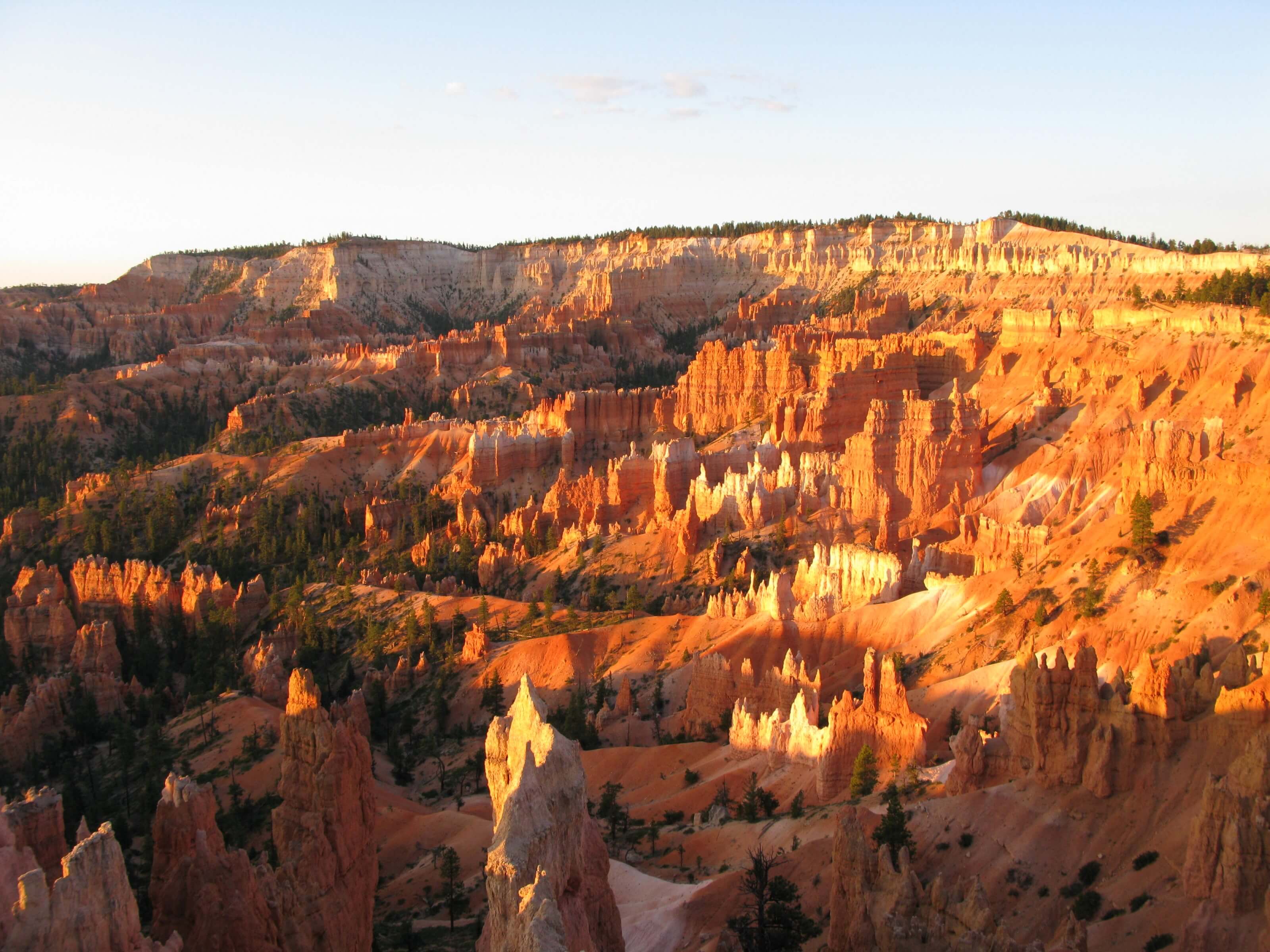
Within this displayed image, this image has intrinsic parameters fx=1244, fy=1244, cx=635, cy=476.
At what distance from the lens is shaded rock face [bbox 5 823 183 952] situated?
14.4m

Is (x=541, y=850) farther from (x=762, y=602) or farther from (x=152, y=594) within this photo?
(x=152, y=594)

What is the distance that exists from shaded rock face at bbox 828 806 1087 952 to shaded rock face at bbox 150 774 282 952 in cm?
918

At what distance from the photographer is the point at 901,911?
1886cm

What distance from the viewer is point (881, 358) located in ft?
235

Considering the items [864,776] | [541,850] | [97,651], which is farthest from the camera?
[97,651]

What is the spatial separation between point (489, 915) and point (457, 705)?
2955cm

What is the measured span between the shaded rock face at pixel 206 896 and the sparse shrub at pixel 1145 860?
1371cm

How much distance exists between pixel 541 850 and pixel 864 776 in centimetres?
1414

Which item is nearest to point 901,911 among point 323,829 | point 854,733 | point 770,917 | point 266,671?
point 770,917

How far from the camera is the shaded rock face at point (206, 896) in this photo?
1903 centimetres

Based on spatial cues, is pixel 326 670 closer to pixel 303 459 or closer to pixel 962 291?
pixel 303 459

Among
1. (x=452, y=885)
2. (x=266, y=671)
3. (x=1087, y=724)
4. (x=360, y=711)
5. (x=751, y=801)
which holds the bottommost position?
(x=266, y=671)

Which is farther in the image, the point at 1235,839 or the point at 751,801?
the point at 751,801

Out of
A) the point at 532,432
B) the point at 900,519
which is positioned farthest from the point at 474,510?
the point at 900,519
